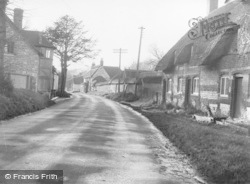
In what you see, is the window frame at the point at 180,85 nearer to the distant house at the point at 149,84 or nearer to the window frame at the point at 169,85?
the window frame at the point at 169,85

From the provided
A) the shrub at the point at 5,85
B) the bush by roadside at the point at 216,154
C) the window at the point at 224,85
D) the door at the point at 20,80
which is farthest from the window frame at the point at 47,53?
the bush by roadside at the point at 216,154

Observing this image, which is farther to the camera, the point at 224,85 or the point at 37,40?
the point at 37,40

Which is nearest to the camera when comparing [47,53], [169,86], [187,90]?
[187,90]

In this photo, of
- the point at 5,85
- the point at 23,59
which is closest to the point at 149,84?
the point at 23,59

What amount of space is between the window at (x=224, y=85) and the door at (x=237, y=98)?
1.08 metres

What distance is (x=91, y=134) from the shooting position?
→ 12102mm

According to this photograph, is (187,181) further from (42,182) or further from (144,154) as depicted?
(42,182)

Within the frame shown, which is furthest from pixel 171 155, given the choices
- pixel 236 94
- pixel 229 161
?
pixel 236 94

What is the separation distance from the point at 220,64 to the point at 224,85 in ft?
4.70

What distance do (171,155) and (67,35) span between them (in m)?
43.8

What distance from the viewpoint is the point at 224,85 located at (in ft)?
69.9

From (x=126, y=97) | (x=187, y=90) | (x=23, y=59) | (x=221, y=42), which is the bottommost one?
(x=126, y=97)

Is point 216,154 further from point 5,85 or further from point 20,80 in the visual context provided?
point 20,80

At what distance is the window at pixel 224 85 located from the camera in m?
20.8
